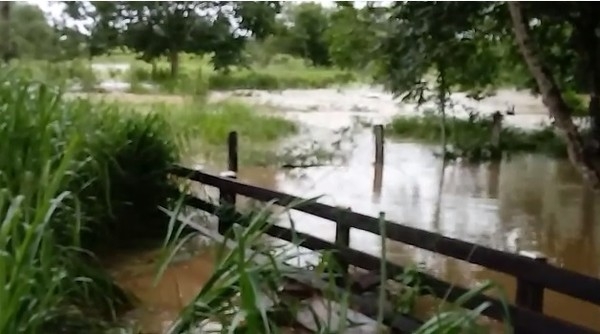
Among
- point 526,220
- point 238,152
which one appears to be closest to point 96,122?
point 238,152

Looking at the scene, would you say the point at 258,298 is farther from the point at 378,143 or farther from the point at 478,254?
the point at 378,143

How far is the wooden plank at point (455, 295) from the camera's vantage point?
1.81m

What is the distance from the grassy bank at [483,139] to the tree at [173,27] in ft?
8.33

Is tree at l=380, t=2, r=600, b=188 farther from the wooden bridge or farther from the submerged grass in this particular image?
the submerged grass

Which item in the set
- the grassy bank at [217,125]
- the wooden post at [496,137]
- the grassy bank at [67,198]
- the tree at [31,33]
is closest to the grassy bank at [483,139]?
the wooden post at [496,137]

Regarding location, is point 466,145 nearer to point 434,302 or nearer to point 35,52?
point 35,52

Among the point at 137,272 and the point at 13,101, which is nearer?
the point at 13,101

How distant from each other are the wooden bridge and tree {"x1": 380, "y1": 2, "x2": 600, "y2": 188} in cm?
231

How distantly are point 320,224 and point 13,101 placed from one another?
5.81ft

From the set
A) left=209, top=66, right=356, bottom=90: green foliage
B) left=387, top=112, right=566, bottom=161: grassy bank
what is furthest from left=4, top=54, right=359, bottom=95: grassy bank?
left=387, top=112, right=566, bottom=161: grassy bank

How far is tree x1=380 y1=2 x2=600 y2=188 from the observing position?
15.0 ft

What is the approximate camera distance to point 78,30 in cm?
372

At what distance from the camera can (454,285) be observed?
1998mm

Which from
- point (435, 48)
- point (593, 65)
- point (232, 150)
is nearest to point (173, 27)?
point (232, 150)
